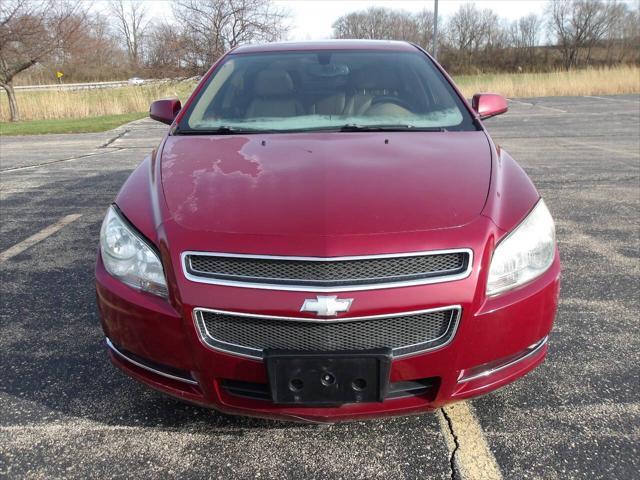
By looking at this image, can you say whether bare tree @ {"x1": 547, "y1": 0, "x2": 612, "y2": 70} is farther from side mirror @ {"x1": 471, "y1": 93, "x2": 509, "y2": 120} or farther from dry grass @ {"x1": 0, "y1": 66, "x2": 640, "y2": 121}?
side mirror @ {"x1": 471, "y1": 93, "x2": 509, "y2": 120}

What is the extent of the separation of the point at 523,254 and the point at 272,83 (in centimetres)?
186

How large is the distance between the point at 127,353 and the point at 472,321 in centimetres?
126

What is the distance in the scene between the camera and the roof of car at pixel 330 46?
3.45 metres

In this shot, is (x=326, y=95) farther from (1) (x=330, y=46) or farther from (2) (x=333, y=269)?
(2) (x=333, y=269)

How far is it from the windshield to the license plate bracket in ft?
4.64

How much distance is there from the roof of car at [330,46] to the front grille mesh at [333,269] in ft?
6.90

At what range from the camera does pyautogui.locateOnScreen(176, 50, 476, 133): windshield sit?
285cm

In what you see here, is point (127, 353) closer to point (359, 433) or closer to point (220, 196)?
point (220, 196)

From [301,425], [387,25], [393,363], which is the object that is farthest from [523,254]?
[387,25]

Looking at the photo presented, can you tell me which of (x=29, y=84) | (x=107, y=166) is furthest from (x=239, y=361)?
(x=29, y=84)

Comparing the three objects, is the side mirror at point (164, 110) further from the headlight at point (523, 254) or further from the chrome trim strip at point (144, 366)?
the headlight at point (523, 254)

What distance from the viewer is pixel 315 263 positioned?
1720mm

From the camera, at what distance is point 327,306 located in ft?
5.50

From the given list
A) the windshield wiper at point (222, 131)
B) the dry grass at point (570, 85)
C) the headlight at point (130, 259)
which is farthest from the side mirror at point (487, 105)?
the dry grass at point (570, 85)
